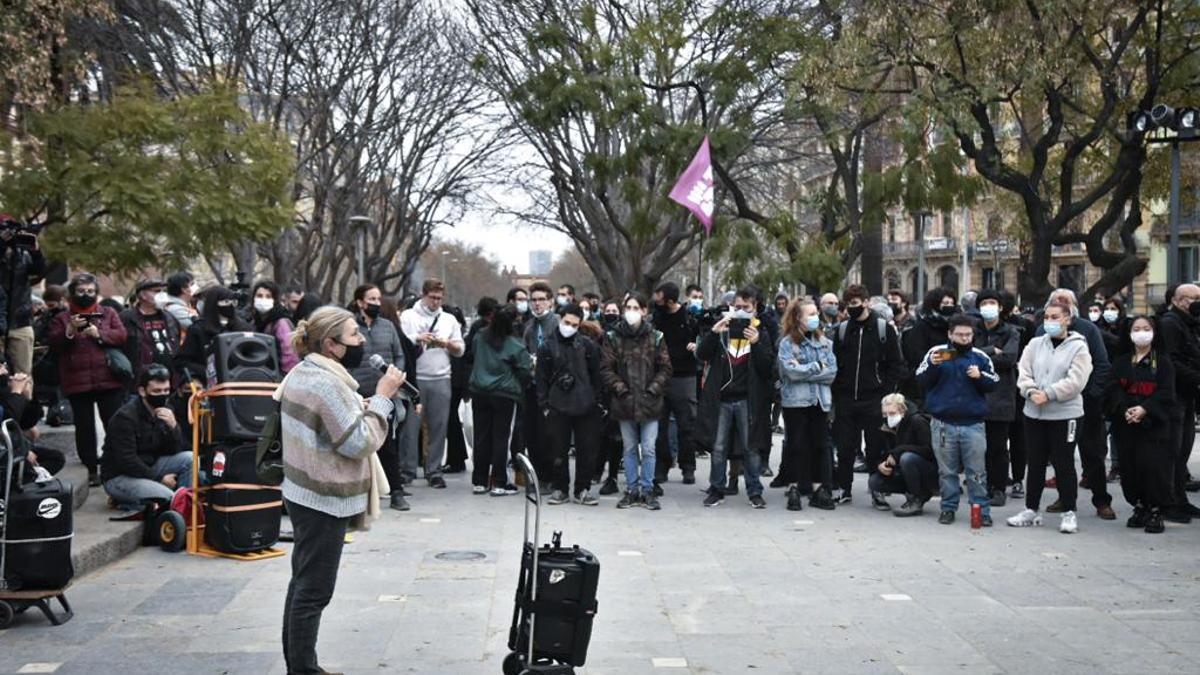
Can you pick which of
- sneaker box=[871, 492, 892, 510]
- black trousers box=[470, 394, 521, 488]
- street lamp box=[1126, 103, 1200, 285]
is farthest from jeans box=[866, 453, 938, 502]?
street lamp box=[1126, 103, 1200, 285]

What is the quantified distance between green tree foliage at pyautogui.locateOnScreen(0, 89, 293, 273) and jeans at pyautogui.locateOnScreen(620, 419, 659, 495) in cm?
1263

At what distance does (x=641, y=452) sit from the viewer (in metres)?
12.4

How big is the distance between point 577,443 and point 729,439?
56.4 inches

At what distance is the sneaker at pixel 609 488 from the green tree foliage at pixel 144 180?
11976 millimetres

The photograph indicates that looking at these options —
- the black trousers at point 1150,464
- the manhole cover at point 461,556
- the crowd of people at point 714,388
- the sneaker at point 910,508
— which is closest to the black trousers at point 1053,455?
the crowd of people at point 714,388

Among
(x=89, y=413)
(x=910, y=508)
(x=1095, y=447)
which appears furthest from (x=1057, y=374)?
(x=89, y=413)

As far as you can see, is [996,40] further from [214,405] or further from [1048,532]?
[214,405]

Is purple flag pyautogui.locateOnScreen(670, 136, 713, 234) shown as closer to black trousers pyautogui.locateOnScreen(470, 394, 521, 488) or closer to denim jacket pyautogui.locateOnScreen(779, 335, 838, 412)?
black trousers pyautogui.locateOnScreen(470, 394, 521, 488)

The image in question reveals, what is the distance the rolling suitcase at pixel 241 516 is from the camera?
957cm

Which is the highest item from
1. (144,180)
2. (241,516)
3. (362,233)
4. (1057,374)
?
(362,233)

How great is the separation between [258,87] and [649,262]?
37.2ft

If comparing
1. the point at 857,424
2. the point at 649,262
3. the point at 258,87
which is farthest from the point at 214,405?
the point at 649,262

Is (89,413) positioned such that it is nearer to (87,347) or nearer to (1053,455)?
(87,347)

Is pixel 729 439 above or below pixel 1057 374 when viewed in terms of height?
below
